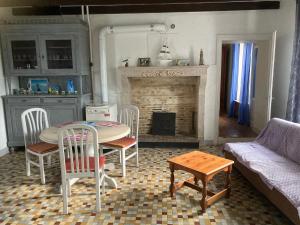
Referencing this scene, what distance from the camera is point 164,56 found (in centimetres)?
418

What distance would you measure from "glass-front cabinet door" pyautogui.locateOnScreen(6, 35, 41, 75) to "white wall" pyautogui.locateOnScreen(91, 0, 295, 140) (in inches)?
39.7

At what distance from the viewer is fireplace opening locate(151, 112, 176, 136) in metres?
4.58

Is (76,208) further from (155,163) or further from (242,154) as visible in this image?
(242,154)

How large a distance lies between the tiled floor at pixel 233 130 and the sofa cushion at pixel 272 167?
1.58 m

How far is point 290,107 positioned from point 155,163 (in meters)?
2.23

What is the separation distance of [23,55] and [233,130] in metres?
4.40

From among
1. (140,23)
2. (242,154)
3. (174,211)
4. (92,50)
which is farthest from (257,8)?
(174,211)

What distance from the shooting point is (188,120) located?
4750 mm

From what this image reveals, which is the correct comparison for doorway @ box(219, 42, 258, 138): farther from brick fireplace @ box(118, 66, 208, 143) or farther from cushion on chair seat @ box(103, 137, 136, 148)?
cushion on chair seat @ box(103, 137, 136, 148)

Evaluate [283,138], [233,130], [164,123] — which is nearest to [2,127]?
[164,123]

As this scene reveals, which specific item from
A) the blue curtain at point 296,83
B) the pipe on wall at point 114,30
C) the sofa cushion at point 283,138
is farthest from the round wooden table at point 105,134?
the blue curtain at point 296,83

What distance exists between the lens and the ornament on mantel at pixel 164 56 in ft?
13.7

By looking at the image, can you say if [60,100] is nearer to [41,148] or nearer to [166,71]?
[41,148]

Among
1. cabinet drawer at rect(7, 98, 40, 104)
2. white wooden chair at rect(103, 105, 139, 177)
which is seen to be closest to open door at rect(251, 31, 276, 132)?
white wooden chair at rect(103, 105, 139, 177)
